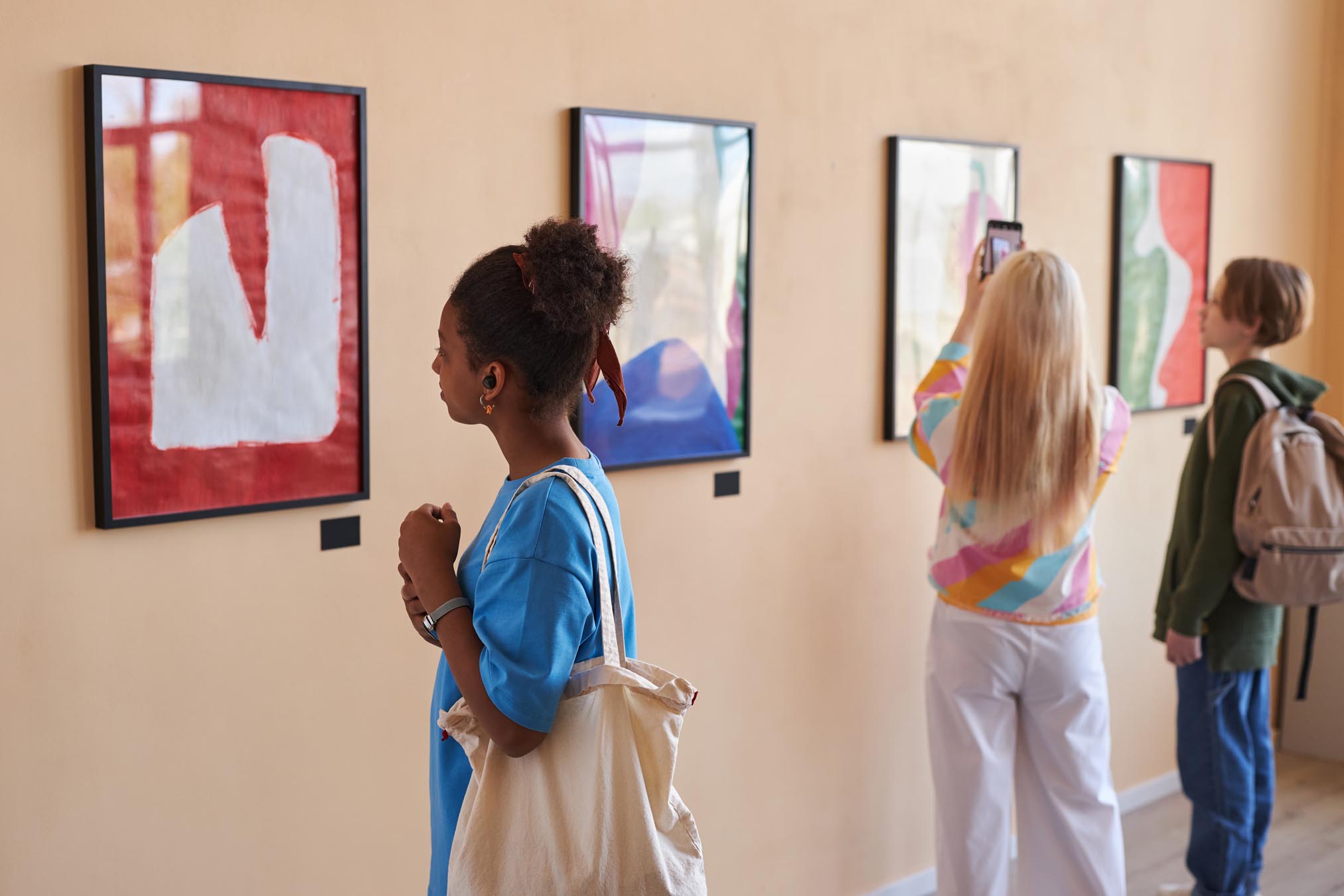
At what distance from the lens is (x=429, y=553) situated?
1.63 meters

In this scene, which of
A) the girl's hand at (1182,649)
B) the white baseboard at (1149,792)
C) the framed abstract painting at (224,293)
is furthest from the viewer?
the white baseboard at (1149,792)

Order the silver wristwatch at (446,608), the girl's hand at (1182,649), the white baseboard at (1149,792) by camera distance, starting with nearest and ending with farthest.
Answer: the silver wristwatch at (446,608), the girl's hand at (1182,649), the white baseboard at (1149,792)

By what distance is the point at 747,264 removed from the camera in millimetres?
2906

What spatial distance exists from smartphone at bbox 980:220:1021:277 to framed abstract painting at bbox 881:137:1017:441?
16 centimetres

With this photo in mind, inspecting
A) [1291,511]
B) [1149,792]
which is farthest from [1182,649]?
[1149,792]

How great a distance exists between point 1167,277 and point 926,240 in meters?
1.15

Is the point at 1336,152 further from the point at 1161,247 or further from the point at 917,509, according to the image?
the point at 917,509

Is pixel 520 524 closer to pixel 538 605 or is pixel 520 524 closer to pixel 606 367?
pixel 538 605

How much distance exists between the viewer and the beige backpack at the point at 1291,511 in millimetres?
3059

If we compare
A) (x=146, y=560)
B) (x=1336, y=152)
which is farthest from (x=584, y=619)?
(x=1336, y=152)

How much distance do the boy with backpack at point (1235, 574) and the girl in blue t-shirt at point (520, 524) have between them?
6.58 ft

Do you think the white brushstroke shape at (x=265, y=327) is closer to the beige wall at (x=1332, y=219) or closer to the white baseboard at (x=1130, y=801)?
the white baseboard at (x=1130, y=801)

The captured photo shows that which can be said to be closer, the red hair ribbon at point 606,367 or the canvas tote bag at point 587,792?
the canvas tote bag at point 587,792

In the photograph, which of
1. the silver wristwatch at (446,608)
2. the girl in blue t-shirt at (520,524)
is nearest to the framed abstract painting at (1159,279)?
the girl in blue t-shirt at (520,524)
